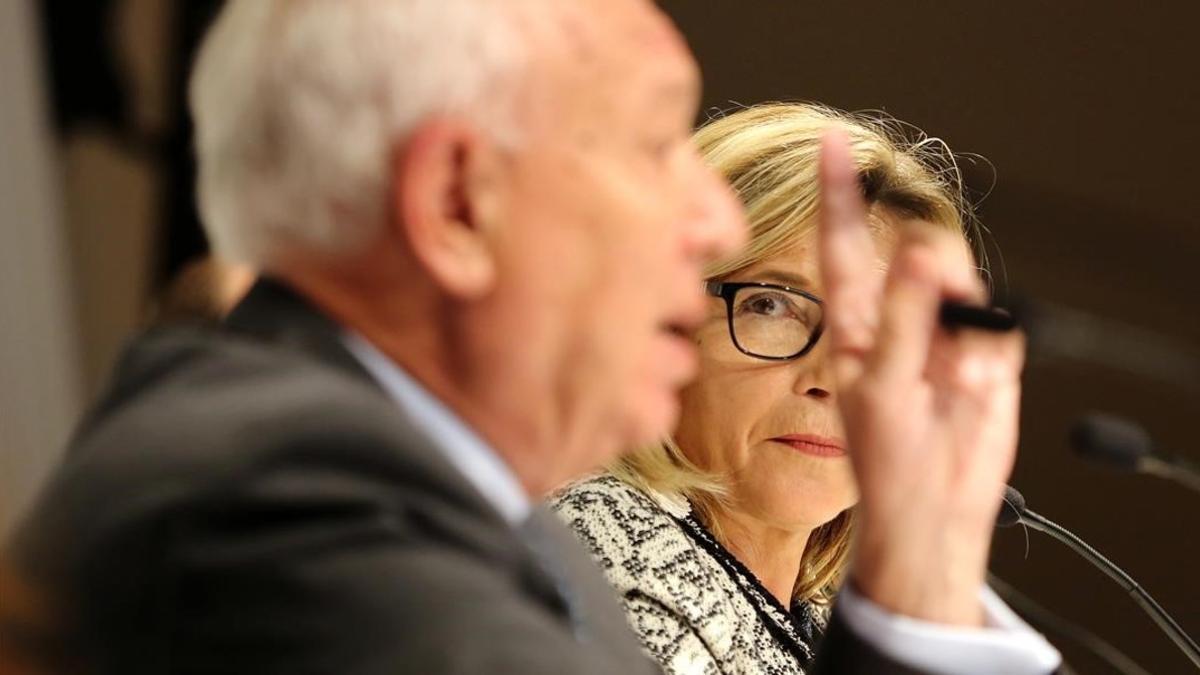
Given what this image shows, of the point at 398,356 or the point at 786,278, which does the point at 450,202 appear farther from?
the point at 786,278

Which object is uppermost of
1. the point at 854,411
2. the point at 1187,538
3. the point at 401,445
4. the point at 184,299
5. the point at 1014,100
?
the point at 401,445

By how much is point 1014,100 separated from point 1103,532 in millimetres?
733

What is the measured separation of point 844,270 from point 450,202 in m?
0.31

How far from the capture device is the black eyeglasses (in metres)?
1.63

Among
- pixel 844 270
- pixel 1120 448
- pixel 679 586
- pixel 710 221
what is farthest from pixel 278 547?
pixel 679 586

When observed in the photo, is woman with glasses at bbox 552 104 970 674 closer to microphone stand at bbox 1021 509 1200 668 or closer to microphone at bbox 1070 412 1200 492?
microphone stand at bbox 1021 509 1200 668

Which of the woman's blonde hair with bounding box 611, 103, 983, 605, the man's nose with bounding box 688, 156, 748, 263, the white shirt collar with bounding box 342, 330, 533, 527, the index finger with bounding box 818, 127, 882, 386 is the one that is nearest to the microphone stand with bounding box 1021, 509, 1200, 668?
the woman's blonde hair with bounding box 611, 103, 983, 605

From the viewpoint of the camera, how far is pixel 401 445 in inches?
29.5

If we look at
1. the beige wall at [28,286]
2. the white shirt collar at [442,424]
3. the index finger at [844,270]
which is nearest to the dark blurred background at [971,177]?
the beige wall at [28,286]

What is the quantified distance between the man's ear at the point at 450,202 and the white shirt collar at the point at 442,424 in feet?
0.18

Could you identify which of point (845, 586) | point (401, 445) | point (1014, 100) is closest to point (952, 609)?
point (845, 586)

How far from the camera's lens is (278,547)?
708 mm

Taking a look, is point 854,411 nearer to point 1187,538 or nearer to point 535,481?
point 535,481

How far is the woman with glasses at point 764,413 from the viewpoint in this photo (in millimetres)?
1584
